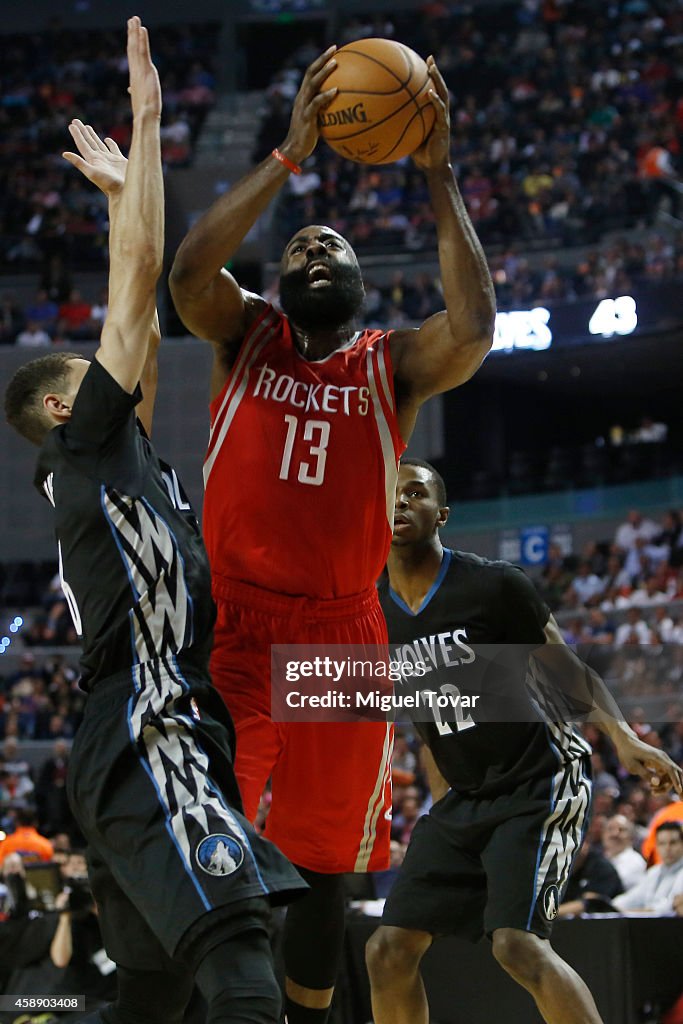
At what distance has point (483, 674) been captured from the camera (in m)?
4.59

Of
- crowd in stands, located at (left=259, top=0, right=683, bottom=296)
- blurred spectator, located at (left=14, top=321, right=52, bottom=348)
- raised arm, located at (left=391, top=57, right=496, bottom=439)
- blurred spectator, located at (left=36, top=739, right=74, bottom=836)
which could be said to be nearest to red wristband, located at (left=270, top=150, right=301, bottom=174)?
raised arm, located at (left=391, top=57, right=496, bottom=439)

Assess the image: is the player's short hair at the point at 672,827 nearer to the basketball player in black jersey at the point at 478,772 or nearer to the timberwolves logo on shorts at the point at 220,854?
the basketball player in black jersey at the point at 478,772

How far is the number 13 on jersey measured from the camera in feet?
12.4

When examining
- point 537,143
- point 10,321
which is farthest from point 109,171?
point 537,143

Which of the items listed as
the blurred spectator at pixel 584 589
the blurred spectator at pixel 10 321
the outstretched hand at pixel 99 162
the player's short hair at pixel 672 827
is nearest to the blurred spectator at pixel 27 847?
the player's short hair at pixel 672 827

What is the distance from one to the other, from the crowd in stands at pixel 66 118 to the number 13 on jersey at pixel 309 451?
1578 cm

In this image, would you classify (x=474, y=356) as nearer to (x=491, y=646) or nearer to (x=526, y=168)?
(x=491, y=646)

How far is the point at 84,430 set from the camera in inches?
115

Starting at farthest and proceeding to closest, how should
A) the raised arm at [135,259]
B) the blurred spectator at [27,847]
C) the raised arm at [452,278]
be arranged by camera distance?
the blurred spectator at [27,847] < the raised arm at [452,278] < the raised arm at [135,259]

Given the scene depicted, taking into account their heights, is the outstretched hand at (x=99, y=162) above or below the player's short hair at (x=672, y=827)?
above

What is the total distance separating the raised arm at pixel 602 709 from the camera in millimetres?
4152

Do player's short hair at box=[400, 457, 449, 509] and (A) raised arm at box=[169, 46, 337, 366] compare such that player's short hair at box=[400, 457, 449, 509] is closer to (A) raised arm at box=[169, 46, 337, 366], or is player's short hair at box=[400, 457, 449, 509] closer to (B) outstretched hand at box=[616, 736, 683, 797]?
(B) outstretched hand at box=[616, 736, 683, 797]

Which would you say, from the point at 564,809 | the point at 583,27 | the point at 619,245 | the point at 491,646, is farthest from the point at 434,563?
the point at 583,27

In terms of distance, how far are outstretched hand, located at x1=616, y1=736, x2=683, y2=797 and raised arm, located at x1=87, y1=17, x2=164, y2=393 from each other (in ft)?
7.39
